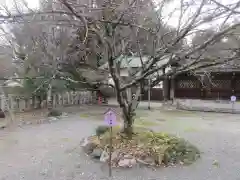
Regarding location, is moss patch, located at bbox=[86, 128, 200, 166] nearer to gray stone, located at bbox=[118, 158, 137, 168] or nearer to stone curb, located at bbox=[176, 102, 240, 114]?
gray stone, located at bbox=[118, 158, 137, 168]

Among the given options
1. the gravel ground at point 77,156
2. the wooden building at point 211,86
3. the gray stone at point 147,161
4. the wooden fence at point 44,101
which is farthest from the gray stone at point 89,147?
the wooden building at point 211,86

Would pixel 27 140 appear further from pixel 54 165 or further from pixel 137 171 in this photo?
pixel 137 171

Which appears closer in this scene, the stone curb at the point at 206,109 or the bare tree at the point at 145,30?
the bare tree at the point at 145,30

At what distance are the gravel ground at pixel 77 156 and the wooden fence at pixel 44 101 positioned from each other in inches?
110

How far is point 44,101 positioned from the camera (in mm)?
14438

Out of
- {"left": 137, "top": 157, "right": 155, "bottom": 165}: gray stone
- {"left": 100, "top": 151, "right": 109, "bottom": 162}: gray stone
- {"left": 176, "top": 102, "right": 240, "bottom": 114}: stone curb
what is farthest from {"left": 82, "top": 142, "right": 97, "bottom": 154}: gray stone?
{"left": 176, "top": 102, "right": 240, "bottom": 114}: stone curb

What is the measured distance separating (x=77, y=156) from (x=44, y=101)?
9.15m

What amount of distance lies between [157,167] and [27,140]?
14.5 ft

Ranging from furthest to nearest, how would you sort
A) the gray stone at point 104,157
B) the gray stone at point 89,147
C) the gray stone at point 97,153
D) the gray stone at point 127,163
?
the gray stone at point 89,147 < the gray stone at point 97,153 < the gray stone at point 104,157 < the gray stone at point 127,163

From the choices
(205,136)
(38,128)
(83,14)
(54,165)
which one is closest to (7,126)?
(38,128)

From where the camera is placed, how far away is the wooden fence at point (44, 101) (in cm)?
1203

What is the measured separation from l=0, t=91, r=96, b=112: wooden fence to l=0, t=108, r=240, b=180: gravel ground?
110 inches

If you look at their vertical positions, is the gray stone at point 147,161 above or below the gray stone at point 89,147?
below

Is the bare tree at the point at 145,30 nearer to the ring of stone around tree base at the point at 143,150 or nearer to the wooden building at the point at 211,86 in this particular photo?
the ring of stone around tree base at the point at 143,150
